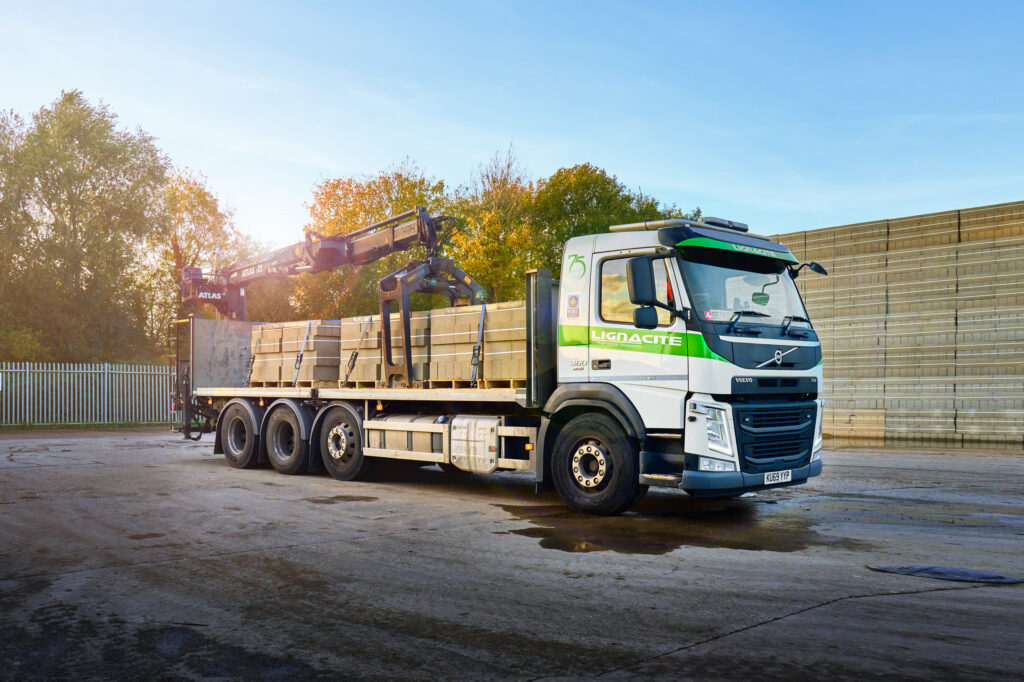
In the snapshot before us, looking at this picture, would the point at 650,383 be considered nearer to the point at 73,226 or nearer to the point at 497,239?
the point at 497,239

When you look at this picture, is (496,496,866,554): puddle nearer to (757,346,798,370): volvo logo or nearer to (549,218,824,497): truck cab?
(549,218,824,497): truck cab

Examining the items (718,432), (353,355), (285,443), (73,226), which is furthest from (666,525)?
(73,226)

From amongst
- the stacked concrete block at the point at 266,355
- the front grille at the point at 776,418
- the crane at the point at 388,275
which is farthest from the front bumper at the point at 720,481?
the stacked concrete block at the point at 266,355

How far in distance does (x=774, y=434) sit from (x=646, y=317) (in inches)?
70.0

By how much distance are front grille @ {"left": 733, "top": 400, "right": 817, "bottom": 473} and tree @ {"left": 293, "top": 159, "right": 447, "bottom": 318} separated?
27122 mm

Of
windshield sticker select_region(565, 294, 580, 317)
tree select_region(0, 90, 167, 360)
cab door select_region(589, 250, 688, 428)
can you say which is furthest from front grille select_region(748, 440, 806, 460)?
tree select_region(0, 90, 167, 360)

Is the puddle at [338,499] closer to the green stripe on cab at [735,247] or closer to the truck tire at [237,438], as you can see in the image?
the truck tire at [237,438]

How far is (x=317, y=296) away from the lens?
35656 millimetres

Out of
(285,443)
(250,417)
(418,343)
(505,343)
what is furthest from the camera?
(250,417)

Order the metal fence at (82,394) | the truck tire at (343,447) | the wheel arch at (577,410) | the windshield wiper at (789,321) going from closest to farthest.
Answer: the wheel arch at (577,410), the windshield wiper at (789,321), the truck tire at (343,447), the metal fence at (82,394)

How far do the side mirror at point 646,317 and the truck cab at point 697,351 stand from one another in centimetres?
1

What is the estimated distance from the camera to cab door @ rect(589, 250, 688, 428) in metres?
8.37

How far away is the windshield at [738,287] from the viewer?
8492 millimetres

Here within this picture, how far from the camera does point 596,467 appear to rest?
9.03 metres
